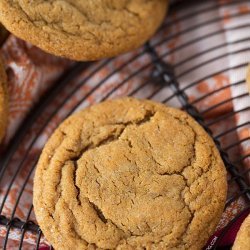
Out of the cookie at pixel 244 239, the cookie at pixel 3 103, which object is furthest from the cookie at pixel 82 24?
the cookie at pixel 244 239

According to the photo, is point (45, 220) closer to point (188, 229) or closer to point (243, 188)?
point (188, 229)

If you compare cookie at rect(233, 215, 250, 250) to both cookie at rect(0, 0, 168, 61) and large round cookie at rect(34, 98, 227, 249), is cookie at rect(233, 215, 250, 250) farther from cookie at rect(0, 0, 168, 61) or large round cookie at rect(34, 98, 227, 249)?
cookie at rect(0, 0, 168, 61)

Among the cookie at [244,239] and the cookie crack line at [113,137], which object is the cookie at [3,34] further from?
the cookie at [244,239]

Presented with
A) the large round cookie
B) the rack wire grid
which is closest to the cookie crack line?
the large round cookie

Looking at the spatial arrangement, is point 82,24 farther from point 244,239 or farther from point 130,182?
point 244,239

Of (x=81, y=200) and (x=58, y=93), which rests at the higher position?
(x=58, y=93)

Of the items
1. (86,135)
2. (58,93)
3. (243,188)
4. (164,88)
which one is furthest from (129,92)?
(243,188)

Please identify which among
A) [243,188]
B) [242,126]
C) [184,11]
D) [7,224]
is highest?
[184,11]
